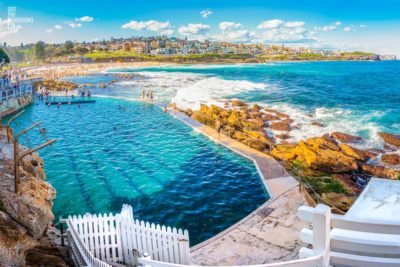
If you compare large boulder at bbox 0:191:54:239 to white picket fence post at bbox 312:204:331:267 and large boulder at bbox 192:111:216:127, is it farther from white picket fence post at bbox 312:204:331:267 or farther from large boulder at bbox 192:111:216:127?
large boulder at bbox 192:111:216:127

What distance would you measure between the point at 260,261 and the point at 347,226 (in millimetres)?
6313

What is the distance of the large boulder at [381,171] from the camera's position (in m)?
20.1

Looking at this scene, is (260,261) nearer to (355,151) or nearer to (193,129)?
(355,151)

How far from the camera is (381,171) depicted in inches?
813

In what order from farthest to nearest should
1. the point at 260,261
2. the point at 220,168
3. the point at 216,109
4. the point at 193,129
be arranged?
the point at 216,109, the point at 193,129, the point at 220,168, the point at 260,261

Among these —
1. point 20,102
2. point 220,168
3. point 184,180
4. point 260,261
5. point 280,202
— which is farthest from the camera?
point 20,102

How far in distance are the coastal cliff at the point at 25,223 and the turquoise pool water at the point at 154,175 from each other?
16.6 ft

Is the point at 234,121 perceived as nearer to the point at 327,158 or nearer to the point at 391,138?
the point at 327,158

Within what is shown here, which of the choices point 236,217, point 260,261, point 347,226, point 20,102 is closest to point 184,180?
point 236,217

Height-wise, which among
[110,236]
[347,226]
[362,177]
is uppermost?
[347,226]

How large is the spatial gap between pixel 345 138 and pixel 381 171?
8072 mm

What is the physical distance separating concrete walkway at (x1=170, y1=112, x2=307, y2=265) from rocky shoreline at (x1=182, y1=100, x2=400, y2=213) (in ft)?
4.05

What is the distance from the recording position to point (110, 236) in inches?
369

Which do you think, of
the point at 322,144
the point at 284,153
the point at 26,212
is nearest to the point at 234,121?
the point at 322,144
